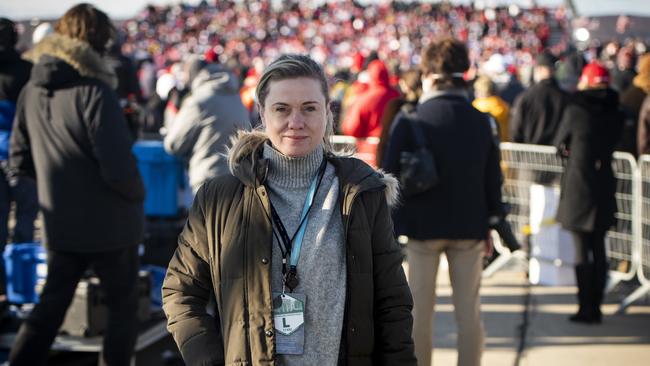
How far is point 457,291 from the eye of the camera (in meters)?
4.50

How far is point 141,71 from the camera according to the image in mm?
14406

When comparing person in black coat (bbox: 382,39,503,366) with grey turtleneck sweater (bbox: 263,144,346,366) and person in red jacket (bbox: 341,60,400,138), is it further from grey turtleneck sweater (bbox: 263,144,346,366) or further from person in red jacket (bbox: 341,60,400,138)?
person in red jacket (bbox: 341,60,400,138)

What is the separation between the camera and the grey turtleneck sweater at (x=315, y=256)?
247cm

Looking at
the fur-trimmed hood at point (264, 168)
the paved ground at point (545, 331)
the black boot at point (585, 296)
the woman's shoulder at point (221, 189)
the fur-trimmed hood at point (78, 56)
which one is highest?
the fur-trimmed hood at point (78, 56)

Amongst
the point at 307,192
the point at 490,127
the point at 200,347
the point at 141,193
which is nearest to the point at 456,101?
the point at 490,127

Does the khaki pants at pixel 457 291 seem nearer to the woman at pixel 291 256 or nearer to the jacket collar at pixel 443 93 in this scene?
the jacket collar at pixel 443 93

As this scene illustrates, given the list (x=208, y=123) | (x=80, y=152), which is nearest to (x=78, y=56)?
(x=80, y=152)

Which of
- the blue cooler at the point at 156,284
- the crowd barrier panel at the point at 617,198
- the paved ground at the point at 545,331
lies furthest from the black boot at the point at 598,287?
the blue cooler at the point at 156,284

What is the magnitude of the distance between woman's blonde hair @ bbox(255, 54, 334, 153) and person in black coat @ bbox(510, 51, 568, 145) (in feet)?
18.4

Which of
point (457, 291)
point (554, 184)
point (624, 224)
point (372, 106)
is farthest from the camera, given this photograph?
point (372, 106)

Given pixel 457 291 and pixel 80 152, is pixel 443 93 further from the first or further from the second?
pixel 80 152

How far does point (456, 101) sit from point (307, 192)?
81.7 inches

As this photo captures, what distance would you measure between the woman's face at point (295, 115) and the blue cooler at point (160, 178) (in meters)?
5.09

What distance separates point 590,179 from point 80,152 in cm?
364
